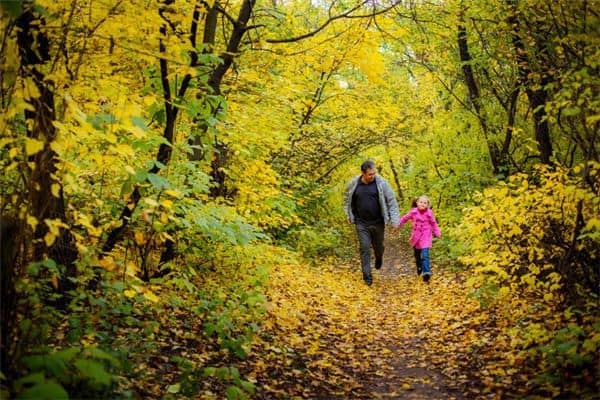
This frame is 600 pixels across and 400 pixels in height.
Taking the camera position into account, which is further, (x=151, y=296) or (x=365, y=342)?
(x=365, y=342)

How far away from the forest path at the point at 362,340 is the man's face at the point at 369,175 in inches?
78.8

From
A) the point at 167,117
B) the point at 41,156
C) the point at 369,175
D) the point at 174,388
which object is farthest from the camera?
the point at 369,175

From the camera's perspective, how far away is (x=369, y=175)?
9531mm

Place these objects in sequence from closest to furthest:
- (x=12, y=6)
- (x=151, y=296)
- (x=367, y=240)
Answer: (x=12, y=6)
(x=151, y=296)
(x=367, y=240)

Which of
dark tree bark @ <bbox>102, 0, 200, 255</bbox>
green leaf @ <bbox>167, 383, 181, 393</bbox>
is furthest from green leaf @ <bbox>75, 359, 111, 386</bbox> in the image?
dark tree bark @ <bbox>102, 0, 200, 255</bbox>

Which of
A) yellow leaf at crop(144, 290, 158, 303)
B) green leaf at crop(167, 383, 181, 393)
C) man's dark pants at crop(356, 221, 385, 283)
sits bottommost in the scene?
green leaf at crop(167, 383, 181, 393)

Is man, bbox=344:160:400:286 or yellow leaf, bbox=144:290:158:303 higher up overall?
man, bbox=344:160:400:286

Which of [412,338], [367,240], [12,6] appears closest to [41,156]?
[12,6]

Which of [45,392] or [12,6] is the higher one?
[12,6]

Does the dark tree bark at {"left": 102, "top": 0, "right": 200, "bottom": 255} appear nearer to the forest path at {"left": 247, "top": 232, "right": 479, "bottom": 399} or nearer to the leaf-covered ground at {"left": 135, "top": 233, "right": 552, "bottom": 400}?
the leaf-covered ground at {"left": 135, "top": 233, "right": 552, "bottom": 400}

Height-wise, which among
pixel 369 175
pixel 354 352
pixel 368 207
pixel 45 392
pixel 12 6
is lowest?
pixel 354 352

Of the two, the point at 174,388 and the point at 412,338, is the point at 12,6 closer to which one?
the point at 174,388

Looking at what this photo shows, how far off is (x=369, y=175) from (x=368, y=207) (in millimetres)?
605

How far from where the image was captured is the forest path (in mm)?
4902
